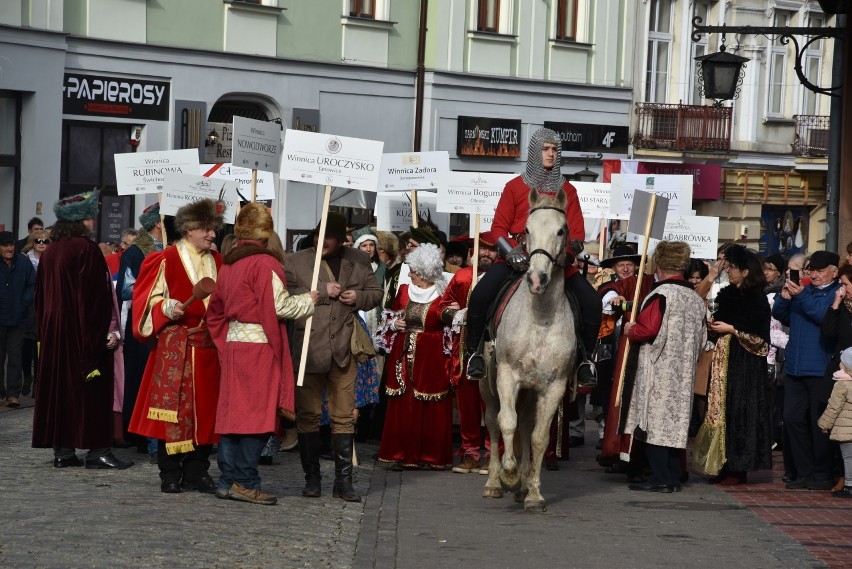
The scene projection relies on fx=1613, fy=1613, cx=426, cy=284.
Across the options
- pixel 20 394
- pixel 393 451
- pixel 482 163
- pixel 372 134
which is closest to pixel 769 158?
pixel 482 163

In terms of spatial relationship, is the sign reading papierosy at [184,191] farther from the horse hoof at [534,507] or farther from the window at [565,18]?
the window at [565,18]

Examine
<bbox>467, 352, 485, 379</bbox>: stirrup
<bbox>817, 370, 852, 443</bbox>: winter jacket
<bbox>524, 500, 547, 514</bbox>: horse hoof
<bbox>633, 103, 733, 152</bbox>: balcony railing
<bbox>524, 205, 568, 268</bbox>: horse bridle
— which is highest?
<bbox>633, 103, 733, 152</bbox>: balcony railing

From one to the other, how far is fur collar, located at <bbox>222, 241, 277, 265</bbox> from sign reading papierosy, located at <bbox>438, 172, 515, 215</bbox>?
5.35m

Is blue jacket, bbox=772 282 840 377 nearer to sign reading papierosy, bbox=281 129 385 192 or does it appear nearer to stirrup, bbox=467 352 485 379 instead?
stirrup, bbox=467 352 485 379

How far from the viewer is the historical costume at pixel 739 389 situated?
43.3 feet

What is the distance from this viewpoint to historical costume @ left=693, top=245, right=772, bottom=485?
13203 mm

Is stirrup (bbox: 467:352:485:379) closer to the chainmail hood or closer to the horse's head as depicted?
the horse's head

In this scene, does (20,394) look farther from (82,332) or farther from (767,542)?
(767,542)

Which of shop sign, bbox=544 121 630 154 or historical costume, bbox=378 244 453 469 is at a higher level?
shop sign, bbox=544 121 630 154

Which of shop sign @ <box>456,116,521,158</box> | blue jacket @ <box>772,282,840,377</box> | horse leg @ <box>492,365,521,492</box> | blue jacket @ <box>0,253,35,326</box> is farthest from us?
shop sign @ <box>456,116,521,158</box>

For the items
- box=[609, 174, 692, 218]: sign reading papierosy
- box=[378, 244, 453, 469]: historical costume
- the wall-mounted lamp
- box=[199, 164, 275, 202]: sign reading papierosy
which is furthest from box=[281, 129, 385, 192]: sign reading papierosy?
the wall-mounted lamp

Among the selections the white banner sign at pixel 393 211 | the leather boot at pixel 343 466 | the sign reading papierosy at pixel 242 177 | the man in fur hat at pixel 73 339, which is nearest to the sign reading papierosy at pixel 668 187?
the white banner sign at pixel 393 211

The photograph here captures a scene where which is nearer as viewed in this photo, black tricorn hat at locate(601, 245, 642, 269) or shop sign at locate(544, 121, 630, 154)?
black tricorn hat at locate(601, 245, 642, 269)

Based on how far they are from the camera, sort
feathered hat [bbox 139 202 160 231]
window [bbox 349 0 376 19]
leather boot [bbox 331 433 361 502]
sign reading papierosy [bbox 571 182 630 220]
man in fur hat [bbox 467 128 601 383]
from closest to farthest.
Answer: leather boot [bbox 331 433 361 502] < man in fur hat [bbox 467 128 601 383] < feathered hat [bbox 139 202 160 231] < sign reading papierosy [bbox 571 182 630 220] < window [bbox 349 0 376 19]
